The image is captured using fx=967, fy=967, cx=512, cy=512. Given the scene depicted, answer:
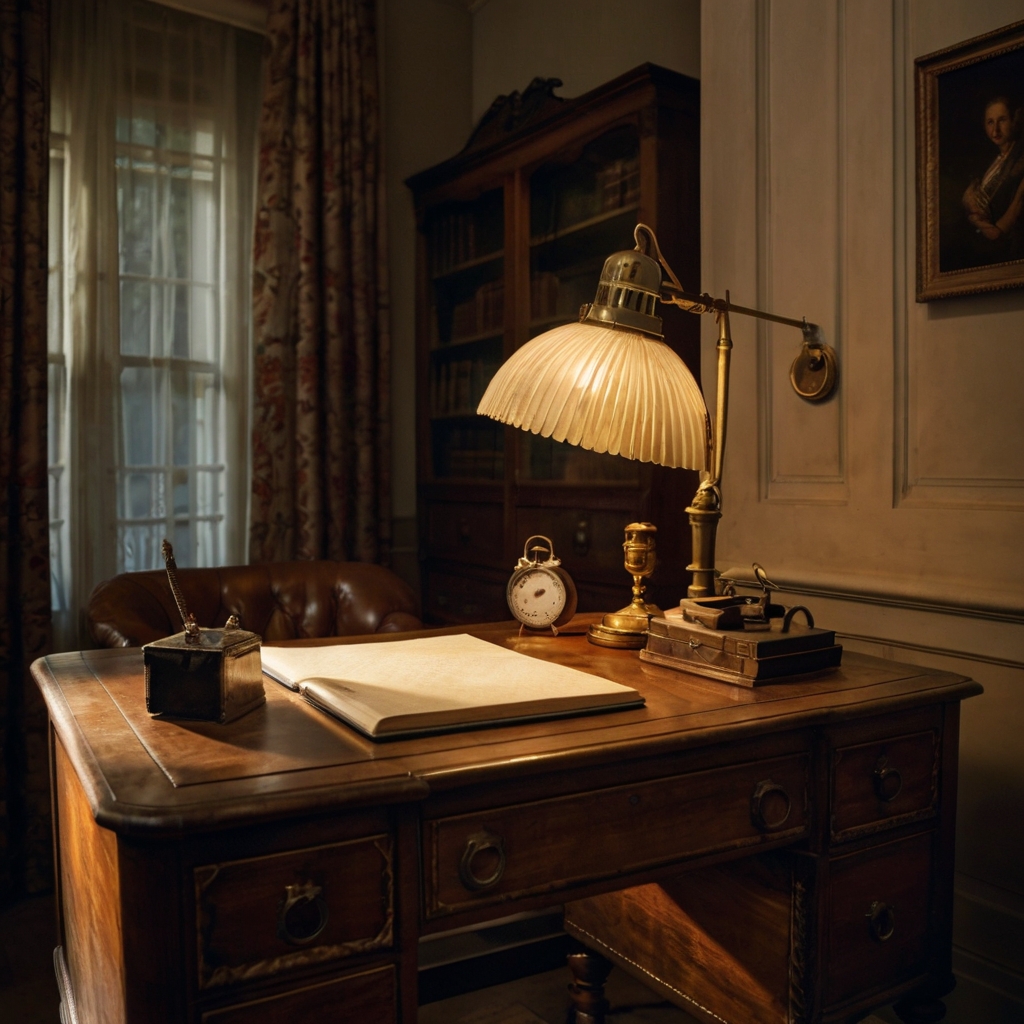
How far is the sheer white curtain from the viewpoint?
325 centimetres

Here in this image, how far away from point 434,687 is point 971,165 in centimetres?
148

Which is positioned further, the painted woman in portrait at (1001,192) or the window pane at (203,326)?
the window pane at (203,326)

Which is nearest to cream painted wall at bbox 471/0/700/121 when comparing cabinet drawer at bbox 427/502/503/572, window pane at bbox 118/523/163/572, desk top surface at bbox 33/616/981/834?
cabinet drawer at bbox 427/502/503/572

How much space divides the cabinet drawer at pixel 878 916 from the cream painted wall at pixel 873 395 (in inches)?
21.1

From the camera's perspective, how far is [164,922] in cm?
92

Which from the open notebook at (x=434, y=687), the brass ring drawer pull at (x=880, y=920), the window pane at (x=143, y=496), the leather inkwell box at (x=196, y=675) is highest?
the window pane at (x=143, y=496)

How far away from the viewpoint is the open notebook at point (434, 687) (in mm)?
1150

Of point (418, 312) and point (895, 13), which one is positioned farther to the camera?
point (418, 312)

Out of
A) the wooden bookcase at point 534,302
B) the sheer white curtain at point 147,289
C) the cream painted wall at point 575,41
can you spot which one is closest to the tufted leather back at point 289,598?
the wooden bookcase at point 534,302

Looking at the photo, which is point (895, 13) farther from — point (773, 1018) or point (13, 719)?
point (13, 719)

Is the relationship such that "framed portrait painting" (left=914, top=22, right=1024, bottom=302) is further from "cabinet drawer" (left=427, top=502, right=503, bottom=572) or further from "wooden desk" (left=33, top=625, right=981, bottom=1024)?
"cabinet drawer" (left=427, top=502, right=503, bottom=572)

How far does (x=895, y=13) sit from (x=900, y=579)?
1.19 meters

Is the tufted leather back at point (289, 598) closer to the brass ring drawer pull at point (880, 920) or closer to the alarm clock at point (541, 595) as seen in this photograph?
the alarm clock at point (541, 595)


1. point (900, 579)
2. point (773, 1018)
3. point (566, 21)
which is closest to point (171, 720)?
point (773, 1018)
